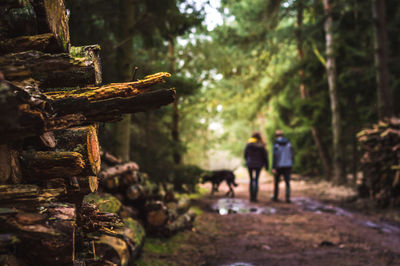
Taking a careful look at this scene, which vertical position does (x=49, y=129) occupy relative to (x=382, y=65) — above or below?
below

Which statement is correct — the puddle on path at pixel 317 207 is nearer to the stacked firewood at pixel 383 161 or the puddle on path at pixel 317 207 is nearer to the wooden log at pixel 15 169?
the stacked firewood at pixel 383 161

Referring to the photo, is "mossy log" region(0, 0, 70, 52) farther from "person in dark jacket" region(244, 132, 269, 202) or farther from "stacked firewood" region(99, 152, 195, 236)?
"person in dark jacket" region(244, 132, 269, 202)

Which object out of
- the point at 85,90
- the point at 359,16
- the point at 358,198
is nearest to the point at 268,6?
the point at 359,16

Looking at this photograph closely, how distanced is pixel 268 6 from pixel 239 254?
13.6 meters

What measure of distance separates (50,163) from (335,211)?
871 cm

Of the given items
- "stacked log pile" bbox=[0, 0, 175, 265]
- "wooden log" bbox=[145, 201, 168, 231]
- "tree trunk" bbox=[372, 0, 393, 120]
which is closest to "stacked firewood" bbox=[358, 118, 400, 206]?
"tree trunk" bbox=[372, 0, 393, 120]

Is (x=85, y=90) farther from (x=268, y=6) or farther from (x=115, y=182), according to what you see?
(x=268, y=6)

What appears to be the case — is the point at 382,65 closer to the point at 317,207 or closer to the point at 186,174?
the point at 317,207

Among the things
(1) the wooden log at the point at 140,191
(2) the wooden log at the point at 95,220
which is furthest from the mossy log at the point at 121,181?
(2) the wooden log at the point at 95,220

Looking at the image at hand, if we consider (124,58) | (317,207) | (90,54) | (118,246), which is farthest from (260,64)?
(90,54)

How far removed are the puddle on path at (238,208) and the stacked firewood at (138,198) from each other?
2422mm

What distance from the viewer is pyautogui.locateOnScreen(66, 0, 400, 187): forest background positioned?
8.02 metres

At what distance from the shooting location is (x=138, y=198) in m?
6.29

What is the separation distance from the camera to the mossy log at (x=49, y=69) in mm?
1935
